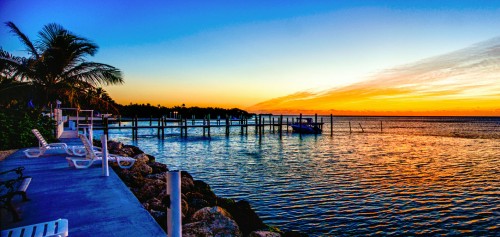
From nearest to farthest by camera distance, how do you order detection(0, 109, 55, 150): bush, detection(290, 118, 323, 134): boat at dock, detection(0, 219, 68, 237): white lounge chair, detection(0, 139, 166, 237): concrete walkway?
1. detection(0, 219, 68, 237): white lounge chair
2. detection(0, 139, 166, 237): concrete walkway
3. detection(0, 109, 55, 150): bush
4. detection(290, 118, 323, 134): boat at dock

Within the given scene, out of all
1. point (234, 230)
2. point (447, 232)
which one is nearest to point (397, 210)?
point (447, 232)

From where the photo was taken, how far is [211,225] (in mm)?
5141

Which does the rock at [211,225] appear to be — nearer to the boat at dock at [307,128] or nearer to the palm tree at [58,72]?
the palm tree at [58,72]

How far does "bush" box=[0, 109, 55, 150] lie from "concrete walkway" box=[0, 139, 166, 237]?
6.70 metres

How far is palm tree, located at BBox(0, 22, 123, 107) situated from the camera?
16.7 m

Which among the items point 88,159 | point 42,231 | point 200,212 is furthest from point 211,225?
point 88,159

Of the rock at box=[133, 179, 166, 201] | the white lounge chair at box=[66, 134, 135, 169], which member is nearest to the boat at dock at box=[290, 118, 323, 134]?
the white lounge chair at box=[66, 134, 135, 169]

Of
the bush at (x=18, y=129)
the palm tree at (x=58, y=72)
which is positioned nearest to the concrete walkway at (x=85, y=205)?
the bush at (x=18, y=129)

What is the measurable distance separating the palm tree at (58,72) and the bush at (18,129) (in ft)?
6.50

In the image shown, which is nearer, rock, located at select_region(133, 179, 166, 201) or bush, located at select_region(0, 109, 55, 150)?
rock, located at select_region(133, 179, 166, 201)

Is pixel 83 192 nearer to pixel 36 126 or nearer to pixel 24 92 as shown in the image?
pixel 36 126

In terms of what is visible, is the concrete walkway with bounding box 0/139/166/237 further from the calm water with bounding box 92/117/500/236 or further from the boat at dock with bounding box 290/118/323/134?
the boat at dock with bounding box 290/118/323/134

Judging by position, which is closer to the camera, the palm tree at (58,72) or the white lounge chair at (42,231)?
the white lounge chair at (42,231)

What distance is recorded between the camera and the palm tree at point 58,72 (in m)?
16.7
